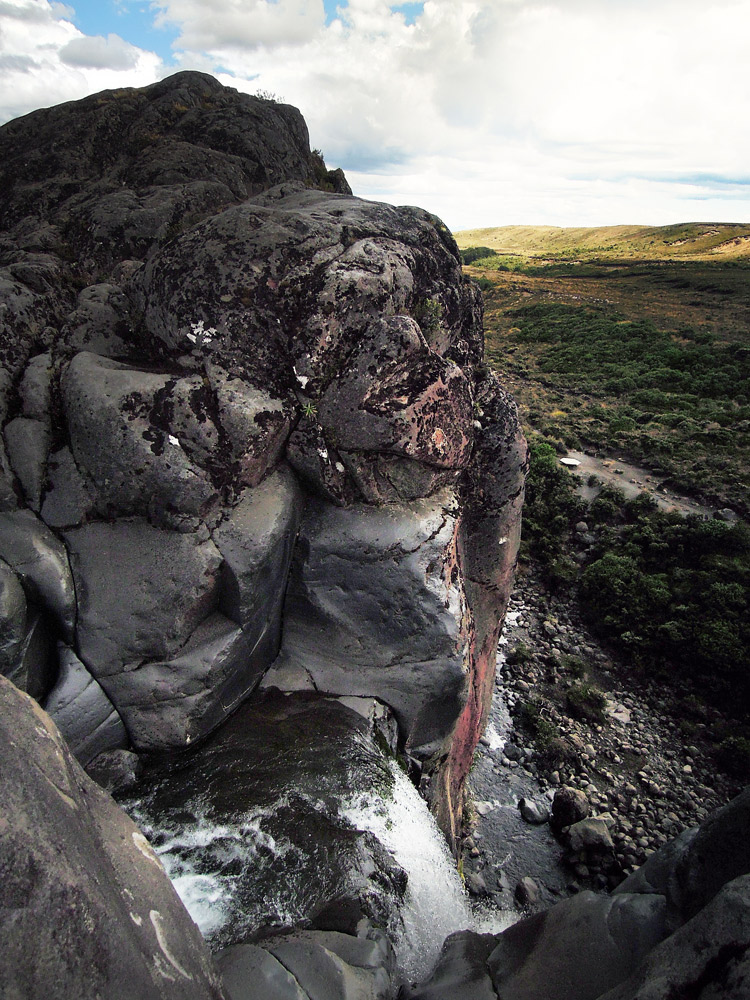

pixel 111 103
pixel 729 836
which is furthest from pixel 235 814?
pixel 111 103

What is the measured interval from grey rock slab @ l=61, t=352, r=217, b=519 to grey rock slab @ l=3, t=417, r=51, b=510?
491 millimetres

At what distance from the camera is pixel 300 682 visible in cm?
990

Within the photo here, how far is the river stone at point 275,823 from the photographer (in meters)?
6.61

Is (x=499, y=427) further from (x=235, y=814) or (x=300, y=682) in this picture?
(x=235, y=814)

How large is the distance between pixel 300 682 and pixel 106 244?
1046 centimetres

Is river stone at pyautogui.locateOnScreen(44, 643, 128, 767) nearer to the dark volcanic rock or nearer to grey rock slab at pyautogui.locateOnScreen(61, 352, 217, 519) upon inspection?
grey rock slab at pyautogui.locateOnScreen(61, 352, 217, 519)

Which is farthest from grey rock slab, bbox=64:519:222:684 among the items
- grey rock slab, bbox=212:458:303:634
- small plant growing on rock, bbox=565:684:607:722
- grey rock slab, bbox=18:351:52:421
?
small plant growing on rock, bbox=565:684:607:722

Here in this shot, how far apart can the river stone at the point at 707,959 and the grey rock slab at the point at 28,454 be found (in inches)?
359

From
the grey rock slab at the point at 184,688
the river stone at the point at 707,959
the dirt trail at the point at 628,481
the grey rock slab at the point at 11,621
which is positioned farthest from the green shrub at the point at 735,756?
the grey rock slab at the point at 11,621

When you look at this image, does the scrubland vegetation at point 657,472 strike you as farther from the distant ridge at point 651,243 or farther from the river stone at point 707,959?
the distant ridge at point 651,243

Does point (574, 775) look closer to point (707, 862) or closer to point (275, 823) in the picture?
point (707, 862)

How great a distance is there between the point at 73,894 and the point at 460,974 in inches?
219

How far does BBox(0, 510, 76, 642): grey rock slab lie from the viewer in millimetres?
7786

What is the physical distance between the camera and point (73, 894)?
328cm
